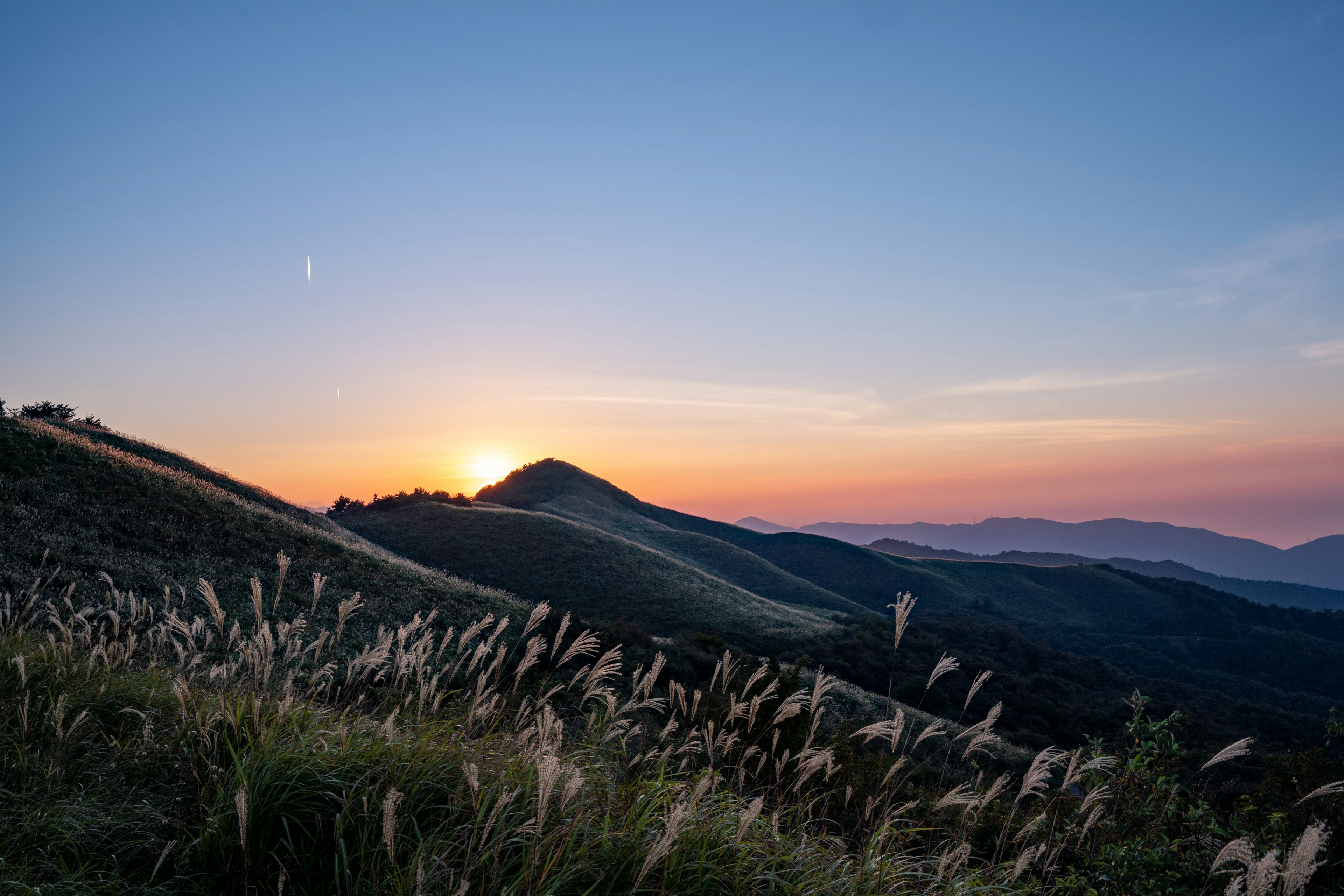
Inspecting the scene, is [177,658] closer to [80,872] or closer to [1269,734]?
[80,872]

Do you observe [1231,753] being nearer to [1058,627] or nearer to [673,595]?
[673,595]

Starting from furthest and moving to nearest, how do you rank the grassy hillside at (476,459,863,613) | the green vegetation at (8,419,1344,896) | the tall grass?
the grassy hillside at (476,459,863,613) → the green vegetation at (8,419,1344,896) → the tall grass

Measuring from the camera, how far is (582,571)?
4650cm

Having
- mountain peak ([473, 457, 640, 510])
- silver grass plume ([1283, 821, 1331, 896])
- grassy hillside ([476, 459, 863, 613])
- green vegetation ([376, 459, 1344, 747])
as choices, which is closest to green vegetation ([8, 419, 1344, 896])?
silver grass plume ([1283, 821, 1331, 896])

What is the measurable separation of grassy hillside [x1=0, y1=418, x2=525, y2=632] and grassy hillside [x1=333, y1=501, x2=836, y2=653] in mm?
10133

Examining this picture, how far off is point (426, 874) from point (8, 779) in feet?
10.4

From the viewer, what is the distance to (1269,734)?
3381 centimetres

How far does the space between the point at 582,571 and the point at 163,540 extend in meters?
27.5

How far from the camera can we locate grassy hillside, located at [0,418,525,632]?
17.1 m

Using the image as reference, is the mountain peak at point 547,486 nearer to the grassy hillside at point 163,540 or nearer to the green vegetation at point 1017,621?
the green vegetation at point 1017,621

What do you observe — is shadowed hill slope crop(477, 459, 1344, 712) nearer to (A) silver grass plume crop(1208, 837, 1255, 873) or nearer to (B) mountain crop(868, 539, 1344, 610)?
(B) mountain crop(868, 539, 1344, 610)

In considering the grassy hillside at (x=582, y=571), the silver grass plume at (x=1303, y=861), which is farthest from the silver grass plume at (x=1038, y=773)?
the grassy hillside at (x=582, y=571)

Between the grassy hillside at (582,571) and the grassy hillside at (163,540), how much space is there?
10.1 metres

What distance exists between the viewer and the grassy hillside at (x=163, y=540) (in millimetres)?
17109
